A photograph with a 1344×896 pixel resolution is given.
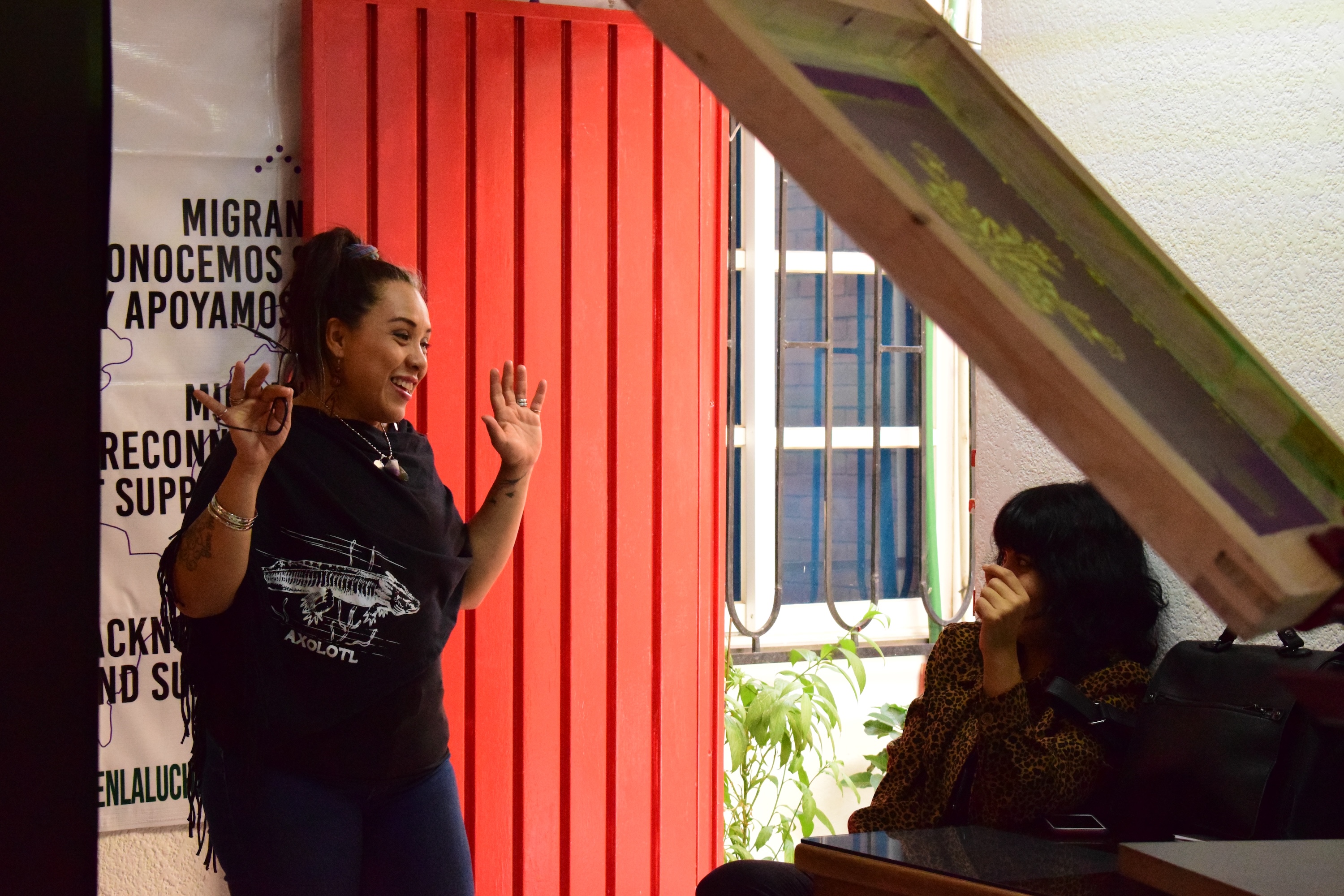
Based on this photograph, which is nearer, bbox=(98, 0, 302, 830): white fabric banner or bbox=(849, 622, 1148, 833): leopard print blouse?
bbox=(849, 622, 1148, 833): leopard print blouse

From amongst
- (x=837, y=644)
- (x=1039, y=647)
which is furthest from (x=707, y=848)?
(x=1039, y=647)

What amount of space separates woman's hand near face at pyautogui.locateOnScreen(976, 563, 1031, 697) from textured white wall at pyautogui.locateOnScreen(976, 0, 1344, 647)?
1.09 ft

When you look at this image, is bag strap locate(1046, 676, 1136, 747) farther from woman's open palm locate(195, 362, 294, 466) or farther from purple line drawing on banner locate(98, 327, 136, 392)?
purple line drawing on banner locate(98, 327, 136, 392)

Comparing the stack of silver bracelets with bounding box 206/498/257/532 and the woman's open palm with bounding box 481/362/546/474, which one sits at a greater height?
the woman's open palm with bounding box 481/362/546/474

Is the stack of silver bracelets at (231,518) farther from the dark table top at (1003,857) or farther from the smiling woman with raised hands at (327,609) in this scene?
the dark table top at (1003,857)

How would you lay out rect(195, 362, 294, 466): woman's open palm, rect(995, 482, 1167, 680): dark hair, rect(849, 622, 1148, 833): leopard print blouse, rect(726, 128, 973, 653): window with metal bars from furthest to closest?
rect(726, 128, 973, 653): window with metal bars
rect(995, 482, 1167, 680): dark hair
rect(849, 622, 1148, 833): leopard print blouse
rect(195, 362, 294, 466): woman's open palm

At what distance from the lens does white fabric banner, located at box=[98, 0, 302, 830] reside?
7.89ft

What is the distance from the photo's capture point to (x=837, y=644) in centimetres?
347

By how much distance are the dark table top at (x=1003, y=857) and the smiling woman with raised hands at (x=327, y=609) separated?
2.09ft

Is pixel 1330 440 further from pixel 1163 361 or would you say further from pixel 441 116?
pixel 441 116

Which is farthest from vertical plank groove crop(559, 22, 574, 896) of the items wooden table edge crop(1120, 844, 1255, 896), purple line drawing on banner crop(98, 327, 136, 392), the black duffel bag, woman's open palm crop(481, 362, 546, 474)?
wooden table edge crop(1120, 844, 1255, 896)

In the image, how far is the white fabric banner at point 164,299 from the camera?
2404 mm

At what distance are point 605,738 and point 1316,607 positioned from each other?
2380 millimetres

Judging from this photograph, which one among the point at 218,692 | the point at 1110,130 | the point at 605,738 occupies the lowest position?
the point at 605,738
